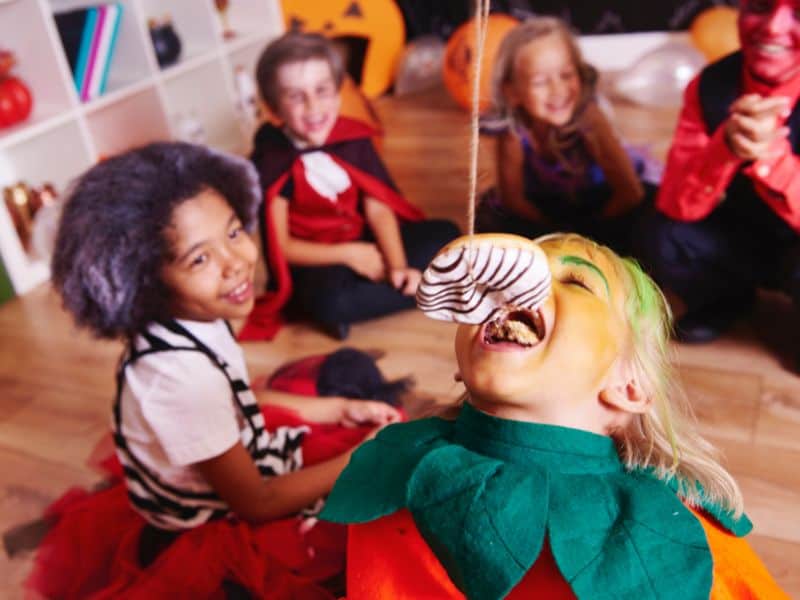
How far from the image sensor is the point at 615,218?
5.95 ft

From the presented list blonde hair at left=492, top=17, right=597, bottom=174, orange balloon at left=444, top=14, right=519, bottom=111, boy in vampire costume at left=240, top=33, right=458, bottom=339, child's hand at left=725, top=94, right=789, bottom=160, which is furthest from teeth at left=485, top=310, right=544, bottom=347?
orange balloon at left=444, top=14, right=519, bottom=111

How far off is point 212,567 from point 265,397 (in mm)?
324

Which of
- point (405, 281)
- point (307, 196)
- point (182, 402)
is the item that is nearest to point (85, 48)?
point (307, 196)

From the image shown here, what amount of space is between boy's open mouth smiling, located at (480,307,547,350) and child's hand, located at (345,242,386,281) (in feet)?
3.96

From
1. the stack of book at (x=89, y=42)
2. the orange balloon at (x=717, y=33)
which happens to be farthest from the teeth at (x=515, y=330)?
the orange balloon at (x=717, y=33)

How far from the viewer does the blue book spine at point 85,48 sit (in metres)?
2.31

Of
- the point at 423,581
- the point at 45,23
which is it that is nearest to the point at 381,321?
the point at 423,581

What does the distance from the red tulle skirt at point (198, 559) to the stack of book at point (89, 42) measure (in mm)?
1579

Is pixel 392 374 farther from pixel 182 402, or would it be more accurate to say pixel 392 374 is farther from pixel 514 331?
pixel 514 331

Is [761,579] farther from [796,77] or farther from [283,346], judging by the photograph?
[283,346]

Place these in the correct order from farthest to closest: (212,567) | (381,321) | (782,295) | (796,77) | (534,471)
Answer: (381,321) < (782,295) < (796,77) < (212,567) < (534,471)

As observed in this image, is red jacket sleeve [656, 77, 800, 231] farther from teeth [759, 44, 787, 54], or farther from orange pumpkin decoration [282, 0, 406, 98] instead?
orange pumpkin decoration [282, 0, 406, 98]

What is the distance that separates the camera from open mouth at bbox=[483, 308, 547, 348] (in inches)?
22.8

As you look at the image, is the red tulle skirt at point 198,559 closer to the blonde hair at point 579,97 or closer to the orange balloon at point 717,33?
the blonde hair at point 579,97
